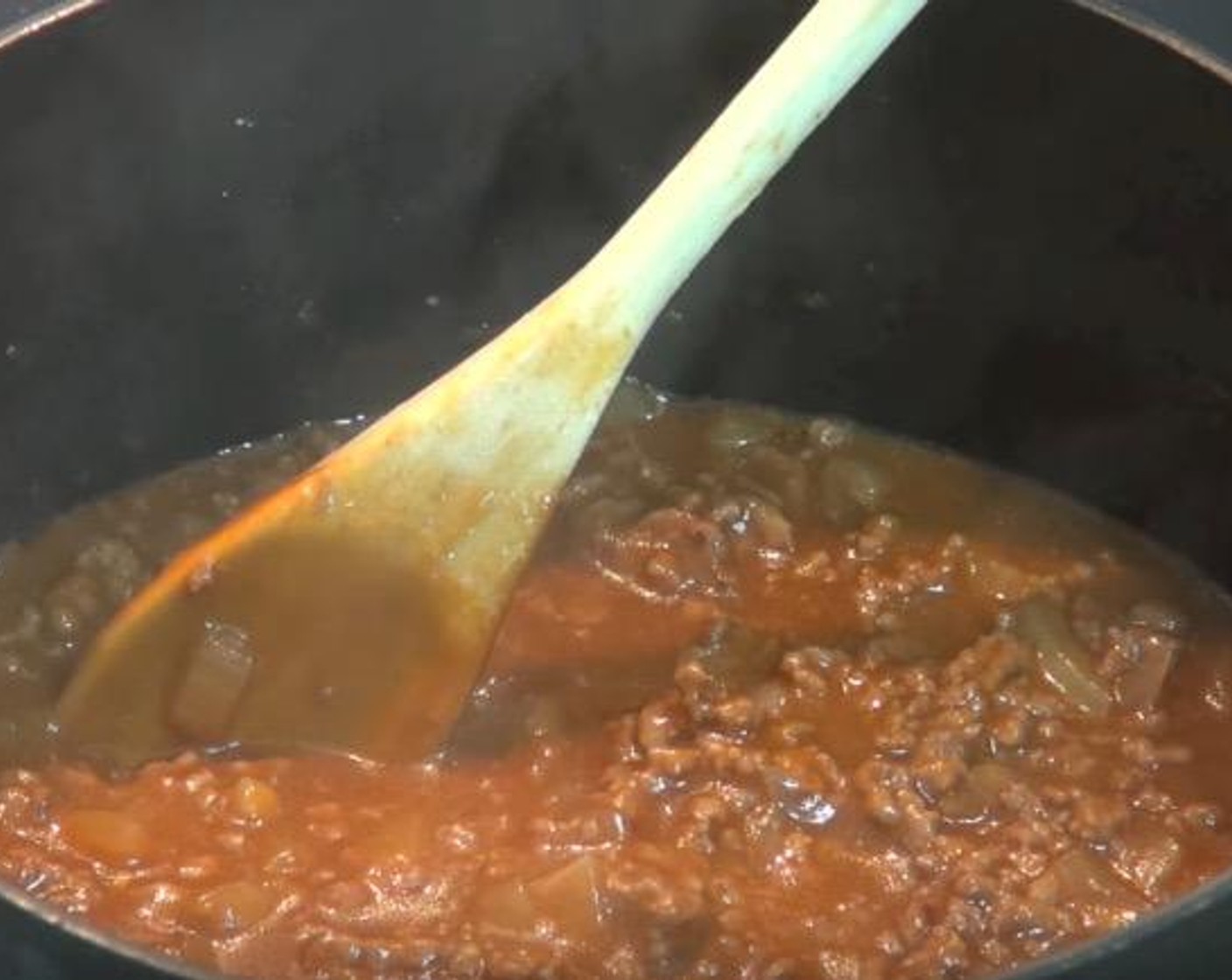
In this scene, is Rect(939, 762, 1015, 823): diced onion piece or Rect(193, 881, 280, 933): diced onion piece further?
Rect(939, 762, 1015, 823): diced onion piece

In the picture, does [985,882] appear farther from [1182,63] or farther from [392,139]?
[392,139]

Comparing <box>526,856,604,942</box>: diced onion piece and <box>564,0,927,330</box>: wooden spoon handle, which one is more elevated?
<box>564,0,927,330</box>: wooden spoon handle

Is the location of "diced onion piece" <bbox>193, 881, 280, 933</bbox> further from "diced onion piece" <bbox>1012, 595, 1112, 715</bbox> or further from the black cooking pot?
"diced onion piece" <bbox>1012, 595, 1112, 715</bbox>

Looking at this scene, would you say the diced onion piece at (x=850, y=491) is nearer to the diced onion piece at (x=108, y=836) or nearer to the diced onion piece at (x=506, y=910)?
the diced onion piece at (x=506, y=910)

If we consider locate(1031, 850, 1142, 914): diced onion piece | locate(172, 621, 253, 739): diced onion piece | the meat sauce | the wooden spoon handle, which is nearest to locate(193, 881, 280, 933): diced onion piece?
the meat sauce

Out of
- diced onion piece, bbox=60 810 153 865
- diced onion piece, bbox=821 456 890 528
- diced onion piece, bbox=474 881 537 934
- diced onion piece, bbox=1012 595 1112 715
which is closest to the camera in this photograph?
diced onion piece, bbox=474 881 537 934

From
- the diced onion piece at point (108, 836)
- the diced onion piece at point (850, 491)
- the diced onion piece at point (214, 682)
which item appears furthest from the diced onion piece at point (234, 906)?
the diced onion piece at point (850, 491)

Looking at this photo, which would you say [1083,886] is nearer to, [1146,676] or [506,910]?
[1146,676]

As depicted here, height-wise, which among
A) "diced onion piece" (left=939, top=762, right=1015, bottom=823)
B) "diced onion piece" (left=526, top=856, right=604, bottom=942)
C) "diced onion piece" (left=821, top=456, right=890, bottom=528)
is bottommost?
"diced onion piece" (left=526, top=856, right=604, bottom=942)

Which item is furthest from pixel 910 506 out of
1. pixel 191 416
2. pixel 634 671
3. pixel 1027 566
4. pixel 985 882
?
pixel 191 416
